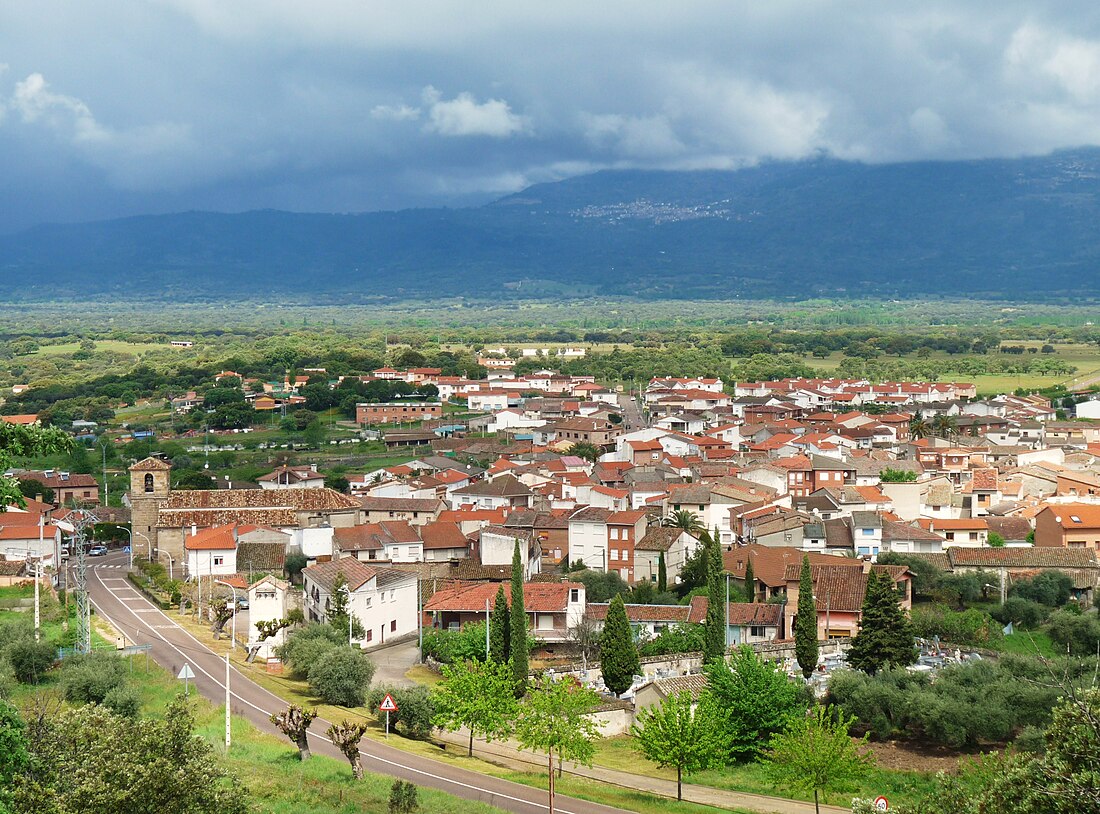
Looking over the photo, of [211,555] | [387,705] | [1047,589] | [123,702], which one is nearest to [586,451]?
[211,555]

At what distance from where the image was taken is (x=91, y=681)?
2888 cm

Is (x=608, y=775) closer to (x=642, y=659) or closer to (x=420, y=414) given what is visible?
(x=642, y=659)

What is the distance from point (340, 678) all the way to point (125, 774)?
14974 millimetres

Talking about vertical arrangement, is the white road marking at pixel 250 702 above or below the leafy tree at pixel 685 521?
below

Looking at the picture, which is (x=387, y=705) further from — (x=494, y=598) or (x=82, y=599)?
(x=82, y=599)

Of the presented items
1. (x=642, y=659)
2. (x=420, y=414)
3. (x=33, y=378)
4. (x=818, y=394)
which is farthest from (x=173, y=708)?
(x=33, y=378)

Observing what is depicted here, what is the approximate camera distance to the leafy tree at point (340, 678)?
3259cm

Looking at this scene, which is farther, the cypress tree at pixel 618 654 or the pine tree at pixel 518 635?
the cypress tree at pixel 618 654

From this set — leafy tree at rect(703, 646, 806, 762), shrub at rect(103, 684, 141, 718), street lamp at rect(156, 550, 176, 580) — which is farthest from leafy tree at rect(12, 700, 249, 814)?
street lamp at rect(156, 550, 176, 580)

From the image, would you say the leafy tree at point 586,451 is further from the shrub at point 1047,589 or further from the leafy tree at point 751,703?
the leafy tree at point 751,703

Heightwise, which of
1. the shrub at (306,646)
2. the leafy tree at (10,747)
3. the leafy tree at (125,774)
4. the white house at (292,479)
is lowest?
the shrub at (306,646)

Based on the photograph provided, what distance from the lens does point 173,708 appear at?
66.4 ft

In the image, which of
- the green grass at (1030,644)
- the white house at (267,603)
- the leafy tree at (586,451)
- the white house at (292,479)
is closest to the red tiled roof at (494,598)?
the white house at (267,603)

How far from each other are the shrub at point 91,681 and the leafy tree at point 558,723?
353 inches
